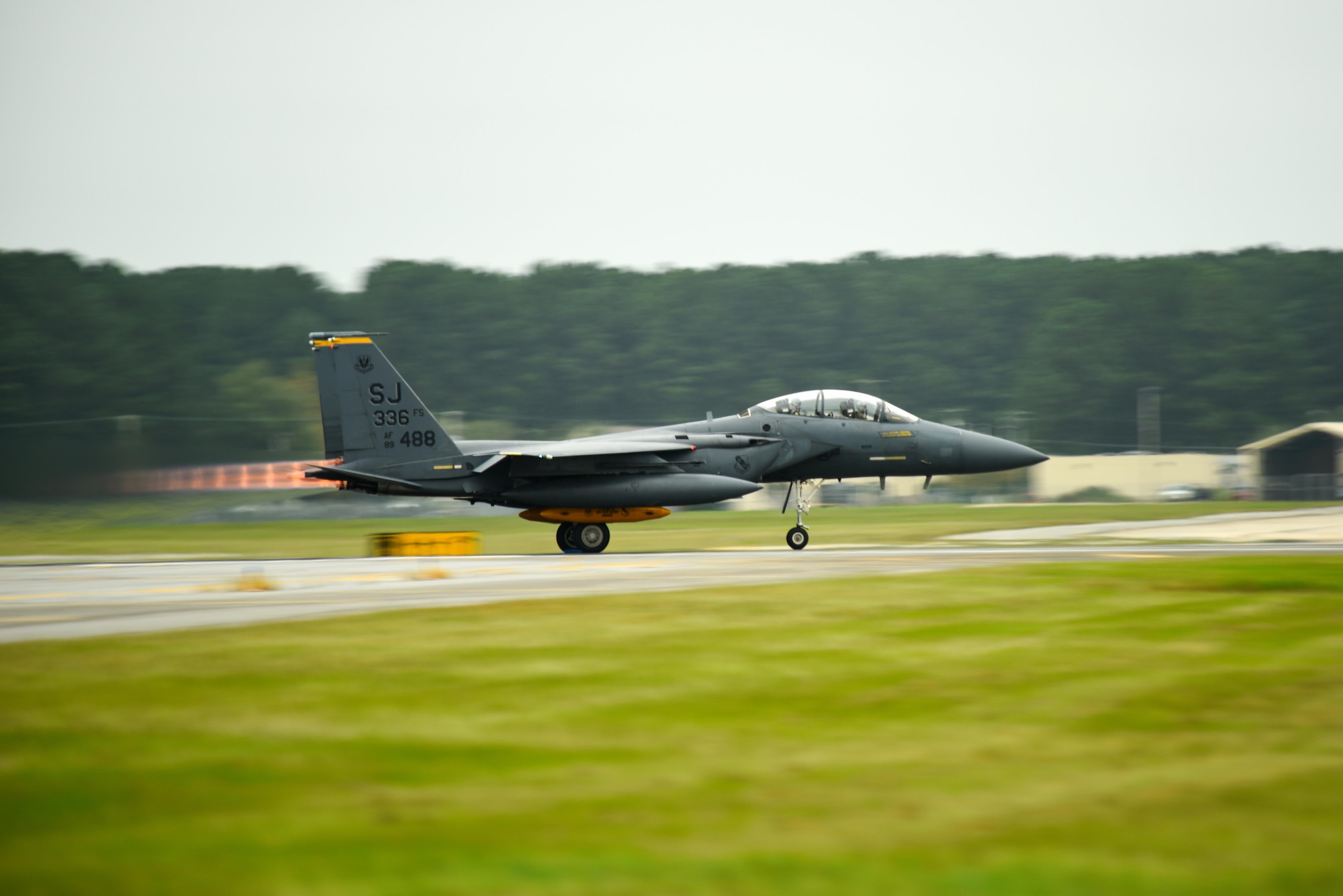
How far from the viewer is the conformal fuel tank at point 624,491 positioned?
1046 inches

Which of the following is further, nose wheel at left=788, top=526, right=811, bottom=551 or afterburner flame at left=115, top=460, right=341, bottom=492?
afterburner flame at left=115, top=460, right=341, bottom=492

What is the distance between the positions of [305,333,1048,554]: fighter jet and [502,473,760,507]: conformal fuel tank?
0.02 meters

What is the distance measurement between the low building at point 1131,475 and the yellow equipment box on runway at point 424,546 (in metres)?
37.6

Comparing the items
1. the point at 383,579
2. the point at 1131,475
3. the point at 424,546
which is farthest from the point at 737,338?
the point at 383,579

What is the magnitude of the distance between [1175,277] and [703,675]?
100 meters

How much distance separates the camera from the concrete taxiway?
14750mm

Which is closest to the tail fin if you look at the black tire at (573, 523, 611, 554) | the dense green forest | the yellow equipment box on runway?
the yellow equipment box on runway

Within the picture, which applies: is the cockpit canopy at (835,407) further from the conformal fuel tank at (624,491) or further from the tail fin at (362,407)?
the tail fin at (362,407)

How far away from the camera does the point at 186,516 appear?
38.8 metres

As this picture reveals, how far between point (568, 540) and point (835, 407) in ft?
22.1

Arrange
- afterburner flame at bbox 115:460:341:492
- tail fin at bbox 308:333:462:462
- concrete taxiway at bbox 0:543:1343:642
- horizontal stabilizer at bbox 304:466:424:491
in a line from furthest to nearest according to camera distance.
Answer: afterburner flame at bbox 115:460:341:492
tail fin at bbox 308:333:462:462
horizontal stabilizer at bbox 304:466:424:491
concrete taxiway at bbox 0:543:1343:642

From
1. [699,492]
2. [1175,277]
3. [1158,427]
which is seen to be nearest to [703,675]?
[699,492]

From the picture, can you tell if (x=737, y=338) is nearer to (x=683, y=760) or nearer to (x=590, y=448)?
(x=590, y=448)

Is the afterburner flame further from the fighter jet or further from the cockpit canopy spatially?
the cockpit canopy
